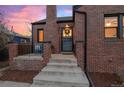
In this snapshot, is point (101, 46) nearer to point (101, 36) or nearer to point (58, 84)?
point (101, 36)

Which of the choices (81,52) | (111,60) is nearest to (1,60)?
(81,52)

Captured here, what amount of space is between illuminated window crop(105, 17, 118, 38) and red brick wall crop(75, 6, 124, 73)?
284mm

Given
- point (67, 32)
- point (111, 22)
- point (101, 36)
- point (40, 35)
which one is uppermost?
point (111, 22)

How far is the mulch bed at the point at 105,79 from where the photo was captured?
6103 mm

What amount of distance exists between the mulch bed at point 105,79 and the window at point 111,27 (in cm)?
207

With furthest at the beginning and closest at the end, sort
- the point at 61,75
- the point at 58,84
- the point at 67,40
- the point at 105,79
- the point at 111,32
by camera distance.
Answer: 1. the point at 67,40
2. the point at 111,32
3. the point at 105,79
4. the point at 61,75
5. the point at 58,84

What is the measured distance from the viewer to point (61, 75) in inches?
256

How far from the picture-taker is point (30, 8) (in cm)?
1436

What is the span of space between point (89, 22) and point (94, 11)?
0.62 m

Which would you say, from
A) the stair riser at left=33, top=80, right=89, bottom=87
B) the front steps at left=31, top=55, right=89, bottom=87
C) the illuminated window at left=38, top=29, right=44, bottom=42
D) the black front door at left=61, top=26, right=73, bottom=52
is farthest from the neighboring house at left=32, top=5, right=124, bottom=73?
the illuminated window at left=38, top=29, right=44, bottom=42

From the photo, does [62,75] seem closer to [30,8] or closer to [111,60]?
[111,60]

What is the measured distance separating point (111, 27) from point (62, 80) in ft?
13.2

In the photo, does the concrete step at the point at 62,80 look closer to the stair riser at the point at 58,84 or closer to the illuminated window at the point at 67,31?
the stair riser at the point at 58,84

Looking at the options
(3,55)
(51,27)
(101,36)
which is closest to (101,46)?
(101,36)
